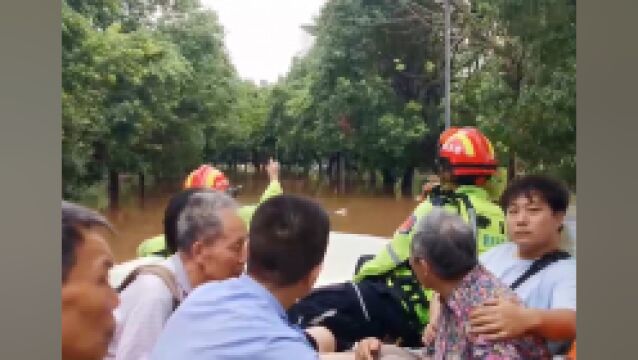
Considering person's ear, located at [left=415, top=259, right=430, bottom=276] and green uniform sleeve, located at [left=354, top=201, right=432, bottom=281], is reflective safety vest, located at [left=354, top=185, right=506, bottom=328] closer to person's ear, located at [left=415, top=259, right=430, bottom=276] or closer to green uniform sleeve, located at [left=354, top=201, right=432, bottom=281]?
green uniform sleeve, located at [left=354, top=201, right=432, bottom=281]

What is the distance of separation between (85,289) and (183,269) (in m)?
0.26

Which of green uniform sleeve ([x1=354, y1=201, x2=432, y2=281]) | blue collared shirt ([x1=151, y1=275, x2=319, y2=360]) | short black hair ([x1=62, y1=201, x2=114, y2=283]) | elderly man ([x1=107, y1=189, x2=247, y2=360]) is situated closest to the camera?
blue collared shirt ([x1=151, y1=275, x2=319, y2=360])

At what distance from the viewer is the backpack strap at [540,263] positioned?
4.98 ft

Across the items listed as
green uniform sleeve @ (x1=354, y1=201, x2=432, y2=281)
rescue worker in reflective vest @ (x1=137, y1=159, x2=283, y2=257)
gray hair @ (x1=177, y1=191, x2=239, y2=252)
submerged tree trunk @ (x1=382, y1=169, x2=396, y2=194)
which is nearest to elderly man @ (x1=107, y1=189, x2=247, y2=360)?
gray hair @ (x1=177, y1=191, x2=239, y2=252)

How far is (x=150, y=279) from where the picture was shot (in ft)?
4.44

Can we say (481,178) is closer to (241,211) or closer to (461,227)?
(461,227)

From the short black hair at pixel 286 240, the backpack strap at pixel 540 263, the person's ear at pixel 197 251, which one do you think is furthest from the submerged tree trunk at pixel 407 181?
the short black hair at pixel 286 240

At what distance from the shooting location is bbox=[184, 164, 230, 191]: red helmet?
1701 mm

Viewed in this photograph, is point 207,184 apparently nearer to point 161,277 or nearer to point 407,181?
point 161,277

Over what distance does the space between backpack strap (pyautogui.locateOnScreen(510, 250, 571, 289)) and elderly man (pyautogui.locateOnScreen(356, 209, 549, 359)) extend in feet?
0.42

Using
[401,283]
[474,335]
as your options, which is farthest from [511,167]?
[474,335]

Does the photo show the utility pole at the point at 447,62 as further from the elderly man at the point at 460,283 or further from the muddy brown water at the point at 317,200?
the elderly man at the point at 460,283

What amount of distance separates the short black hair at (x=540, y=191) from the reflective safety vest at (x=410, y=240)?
0.06m

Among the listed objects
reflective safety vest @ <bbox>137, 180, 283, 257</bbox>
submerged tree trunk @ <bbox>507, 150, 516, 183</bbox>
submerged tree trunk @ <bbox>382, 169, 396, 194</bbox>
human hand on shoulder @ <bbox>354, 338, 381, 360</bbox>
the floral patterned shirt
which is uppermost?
submerged tree trunk @ <bbox>507, 150, 516, 183</bbox>
